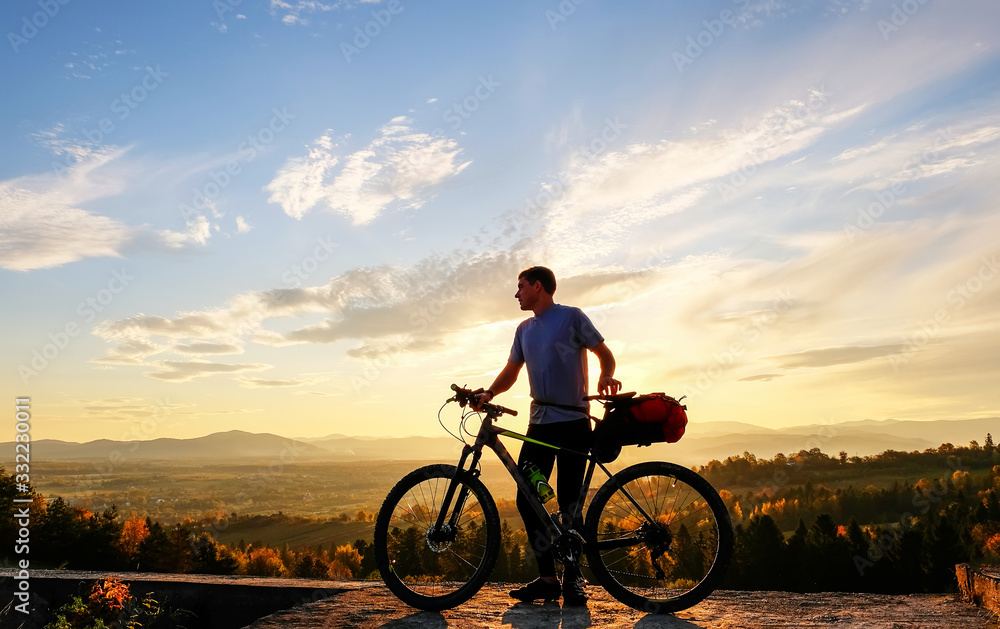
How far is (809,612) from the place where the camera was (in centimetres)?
532

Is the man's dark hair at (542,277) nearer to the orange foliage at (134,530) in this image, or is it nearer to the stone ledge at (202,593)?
the stone ledge at (202,593)

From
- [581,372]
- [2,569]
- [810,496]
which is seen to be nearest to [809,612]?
[581,372]

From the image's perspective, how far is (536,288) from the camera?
5473mm

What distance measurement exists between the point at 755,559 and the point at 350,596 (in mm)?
46540

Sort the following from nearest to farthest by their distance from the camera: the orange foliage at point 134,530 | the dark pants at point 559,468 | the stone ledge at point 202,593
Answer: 1. the dark pants at point 559,468
2. the stone ledge at point 202,593
3. the orange foliage at point 134,530

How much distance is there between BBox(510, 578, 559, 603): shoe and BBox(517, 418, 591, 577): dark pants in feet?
0.34

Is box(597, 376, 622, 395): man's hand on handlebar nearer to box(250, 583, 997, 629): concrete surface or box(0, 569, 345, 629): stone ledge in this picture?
box(250, 583, 997, 629): concrete surface

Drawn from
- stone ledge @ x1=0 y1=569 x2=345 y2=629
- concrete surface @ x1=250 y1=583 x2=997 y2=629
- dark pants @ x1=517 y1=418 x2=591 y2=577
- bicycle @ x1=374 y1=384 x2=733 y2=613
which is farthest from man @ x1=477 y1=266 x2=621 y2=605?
stone ledge @ x1=0 y1=569 x2=345 y2=629

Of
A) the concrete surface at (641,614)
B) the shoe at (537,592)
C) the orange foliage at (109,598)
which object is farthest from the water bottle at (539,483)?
the orange foliage at (109,598)

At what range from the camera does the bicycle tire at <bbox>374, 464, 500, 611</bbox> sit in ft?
16.8

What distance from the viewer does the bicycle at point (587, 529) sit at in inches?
191

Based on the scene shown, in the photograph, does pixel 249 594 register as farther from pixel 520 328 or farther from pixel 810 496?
pixel 810 496

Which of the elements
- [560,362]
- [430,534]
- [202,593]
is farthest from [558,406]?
[202,593]

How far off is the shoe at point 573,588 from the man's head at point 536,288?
2.04m
